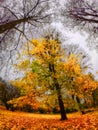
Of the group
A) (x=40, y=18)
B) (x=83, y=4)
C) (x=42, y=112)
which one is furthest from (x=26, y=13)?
(x=42, y=112)

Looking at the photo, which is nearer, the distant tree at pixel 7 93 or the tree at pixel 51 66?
the tree at pixel 51 66

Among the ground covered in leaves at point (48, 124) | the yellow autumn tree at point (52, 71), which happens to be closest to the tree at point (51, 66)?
the yellow autumn tree at point (52, 71)

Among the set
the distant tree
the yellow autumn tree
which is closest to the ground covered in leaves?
the yellow autumn tree

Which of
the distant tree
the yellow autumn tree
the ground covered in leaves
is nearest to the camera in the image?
the ground covered in leaves

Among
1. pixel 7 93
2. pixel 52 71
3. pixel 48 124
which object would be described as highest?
pixel 7 93

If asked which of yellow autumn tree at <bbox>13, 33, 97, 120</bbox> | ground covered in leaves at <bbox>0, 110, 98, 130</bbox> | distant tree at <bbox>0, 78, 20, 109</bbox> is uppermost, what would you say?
distant tree at <bbox>0, 78, 20, 109</bbox>

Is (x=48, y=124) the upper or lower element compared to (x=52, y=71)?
lower

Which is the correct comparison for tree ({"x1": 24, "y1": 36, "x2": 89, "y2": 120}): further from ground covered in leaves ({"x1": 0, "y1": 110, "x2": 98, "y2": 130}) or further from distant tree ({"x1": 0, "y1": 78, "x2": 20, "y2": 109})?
distant tree ({"x1": 0, "y1": 78, "x2": 20, "y2": 109})

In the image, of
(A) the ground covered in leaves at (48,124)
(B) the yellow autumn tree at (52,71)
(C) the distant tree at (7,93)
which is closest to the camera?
(A) the ground covered in leaves at (48,124)

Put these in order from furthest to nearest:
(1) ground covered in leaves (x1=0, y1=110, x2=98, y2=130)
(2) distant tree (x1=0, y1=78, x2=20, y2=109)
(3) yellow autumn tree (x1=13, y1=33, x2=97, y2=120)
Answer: (2) distant tree (x1=0, y1=78, x2=20, y2=109) → (3) yellow autumn tree (x1=13, y1=33, x2=97, y2=120) → (1) ground covered in leaves (x1=0, y1=110, x2=98, y2=130)

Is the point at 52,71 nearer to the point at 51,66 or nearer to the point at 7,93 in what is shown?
the point at 51,66

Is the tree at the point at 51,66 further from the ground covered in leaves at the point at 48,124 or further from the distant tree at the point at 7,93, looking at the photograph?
the distant tree at the point at 7,93

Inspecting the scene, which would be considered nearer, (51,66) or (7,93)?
(51,66)

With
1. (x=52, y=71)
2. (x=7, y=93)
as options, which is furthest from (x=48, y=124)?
(x=7, y=93)
